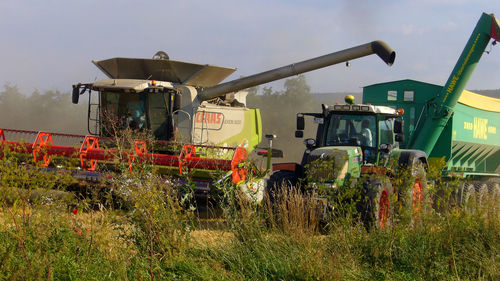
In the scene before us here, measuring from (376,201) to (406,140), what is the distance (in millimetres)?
4623

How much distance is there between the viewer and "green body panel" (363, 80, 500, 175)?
10867 millimetres

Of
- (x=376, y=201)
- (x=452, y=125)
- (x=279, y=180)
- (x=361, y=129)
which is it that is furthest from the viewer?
(x=452, y=125)

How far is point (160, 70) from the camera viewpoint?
1134 cm

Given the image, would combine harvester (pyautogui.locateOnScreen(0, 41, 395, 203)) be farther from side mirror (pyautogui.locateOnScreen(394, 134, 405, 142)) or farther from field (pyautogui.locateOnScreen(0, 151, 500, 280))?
field (pyautogui.locateOnScreen(0, 151, 500, 280))

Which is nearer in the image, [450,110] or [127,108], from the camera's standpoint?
[450,110]

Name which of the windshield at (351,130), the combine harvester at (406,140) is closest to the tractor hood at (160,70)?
the combine harvester at (406,140)

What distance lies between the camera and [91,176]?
8.75 m

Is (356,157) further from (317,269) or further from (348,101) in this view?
(317,269)

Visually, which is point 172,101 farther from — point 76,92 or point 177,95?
point 76,92

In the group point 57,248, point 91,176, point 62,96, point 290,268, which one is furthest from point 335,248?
point 62,96

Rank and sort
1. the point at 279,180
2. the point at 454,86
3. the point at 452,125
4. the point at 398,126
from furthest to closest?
the point at 452,125 → the point at 454,86 → the point at 398,126 → the point at 279,180

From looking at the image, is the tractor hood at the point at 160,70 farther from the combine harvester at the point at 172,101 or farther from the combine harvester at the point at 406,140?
the combine harvester at the point at 406,140

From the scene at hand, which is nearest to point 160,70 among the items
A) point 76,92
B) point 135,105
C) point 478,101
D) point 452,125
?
point 135,105

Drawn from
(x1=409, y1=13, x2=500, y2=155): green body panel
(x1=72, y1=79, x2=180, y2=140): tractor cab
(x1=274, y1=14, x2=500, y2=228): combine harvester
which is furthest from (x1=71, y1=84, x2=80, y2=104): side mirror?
(x1=409, y1=13, x2=500, y2=155): green body panel
